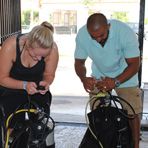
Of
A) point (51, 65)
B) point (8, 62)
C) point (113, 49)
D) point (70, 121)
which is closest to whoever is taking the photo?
point (8, 62)

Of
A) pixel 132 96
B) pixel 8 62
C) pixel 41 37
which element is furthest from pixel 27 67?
pixel 132 96

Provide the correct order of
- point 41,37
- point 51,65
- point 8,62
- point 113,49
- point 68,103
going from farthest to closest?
1. point 68,103
2. point 113,49
3. point 51,65
4. point 8,62
5. point 41,37

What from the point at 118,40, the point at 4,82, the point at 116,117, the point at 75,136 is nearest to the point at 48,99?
the point at 4,82

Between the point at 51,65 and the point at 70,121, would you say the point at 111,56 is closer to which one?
the point at 51,65

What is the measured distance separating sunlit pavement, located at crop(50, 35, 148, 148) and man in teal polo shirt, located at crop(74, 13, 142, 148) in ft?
2.93

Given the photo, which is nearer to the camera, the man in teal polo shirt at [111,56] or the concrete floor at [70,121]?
the man in teal polo shirt at [111,56]

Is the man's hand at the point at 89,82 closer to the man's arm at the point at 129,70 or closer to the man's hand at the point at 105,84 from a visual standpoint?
the man's hand at the point at 105,84

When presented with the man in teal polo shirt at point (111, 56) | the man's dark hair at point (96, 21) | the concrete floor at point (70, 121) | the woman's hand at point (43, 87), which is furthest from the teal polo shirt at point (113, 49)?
the concrete floor at point (70, 121)

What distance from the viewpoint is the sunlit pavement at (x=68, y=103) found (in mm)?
3092

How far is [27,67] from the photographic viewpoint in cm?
187

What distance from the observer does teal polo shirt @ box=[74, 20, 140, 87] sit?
2.03 metres

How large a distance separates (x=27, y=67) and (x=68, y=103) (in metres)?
2.67

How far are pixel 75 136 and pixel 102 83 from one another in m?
1.37

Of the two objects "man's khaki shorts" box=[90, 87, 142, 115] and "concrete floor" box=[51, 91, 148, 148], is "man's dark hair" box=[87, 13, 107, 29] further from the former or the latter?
"concrete floor" box=[51, 91, 148, 148]
